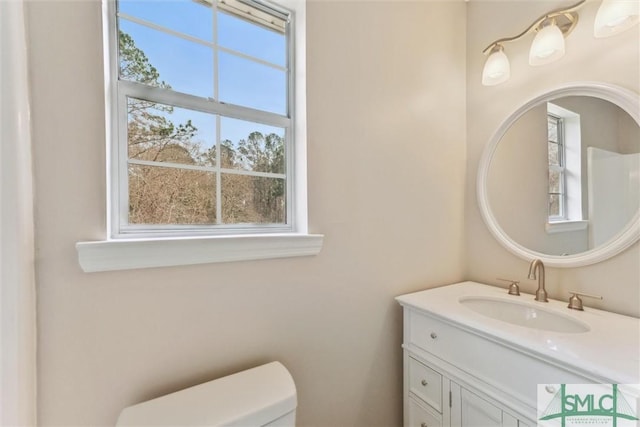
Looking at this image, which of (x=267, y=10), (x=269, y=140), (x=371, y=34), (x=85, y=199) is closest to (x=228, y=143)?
(x=269, y=140)

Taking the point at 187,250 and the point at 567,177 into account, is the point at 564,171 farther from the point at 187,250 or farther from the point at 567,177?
the point at 187,250

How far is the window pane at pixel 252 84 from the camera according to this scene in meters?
1.05

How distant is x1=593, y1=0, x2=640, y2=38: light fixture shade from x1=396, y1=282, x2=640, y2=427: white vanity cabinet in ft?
3.52

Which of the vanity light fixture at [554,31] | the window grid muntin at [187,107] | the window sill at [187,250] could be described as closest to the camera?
the window sill at [187,250]

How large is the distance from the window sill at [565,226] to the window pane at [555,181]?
152mm

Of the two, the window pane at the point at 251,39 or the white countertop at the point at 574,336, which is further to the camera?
the window pane at the point at 251,39

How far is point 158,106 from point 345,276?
0.97 metres

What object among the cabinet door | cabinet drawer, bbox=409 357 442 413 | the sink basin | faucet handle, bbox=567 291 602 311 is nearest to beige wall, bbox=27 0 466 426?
cabinet drawer, bbox=409 357 442 413

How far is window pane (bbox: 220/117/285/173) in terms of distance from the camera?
1.05m

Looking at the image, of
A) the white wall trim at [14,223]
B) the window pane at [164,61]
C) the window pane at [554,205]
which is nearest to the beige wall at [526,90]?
the window pane at [554,205]

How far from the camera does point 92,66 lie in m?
0.76

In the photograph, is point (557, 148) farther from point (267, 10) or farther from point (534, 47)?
point (267, 10)

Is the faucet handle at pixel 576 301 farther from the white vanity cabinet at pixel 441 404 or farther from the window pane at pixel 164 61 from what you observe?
the window pane at pixel 164 61

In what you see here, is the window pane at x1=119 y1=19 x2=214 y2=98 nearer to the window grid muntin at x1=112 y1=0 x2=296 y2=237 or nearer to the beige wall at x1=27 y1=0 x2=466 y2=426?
the window grid muntin at x1=112 y1=0 x2=296 y2=237
